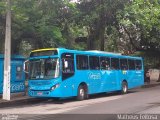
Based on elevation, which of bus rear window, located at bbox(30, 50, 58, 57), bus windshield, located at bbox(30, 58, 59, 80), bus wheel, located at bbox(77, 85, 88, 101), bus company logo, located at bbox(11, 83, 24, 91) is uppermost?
bus rear window, located at bbox(30, 50, 58, 57)

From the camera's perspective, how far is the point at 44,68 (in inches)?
736

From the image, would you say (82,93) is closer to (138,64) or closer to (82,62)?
(82,62)

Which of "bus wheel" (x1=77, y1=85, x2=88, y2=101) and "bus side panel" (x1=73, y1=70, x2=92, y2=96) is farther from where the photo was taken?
"bus wheel" (x1=77, y1=85, x2=88, y2=101)

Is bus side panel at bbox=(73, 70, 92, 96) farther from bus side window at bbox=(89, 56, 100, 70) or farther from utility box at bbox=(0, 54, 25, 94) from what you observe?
utility box at bbox=(0, 54, 25, 94)

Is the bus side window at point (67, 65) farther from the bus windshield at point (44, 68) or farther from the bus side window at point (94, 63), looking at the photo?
the bus side window at point (94, 63)

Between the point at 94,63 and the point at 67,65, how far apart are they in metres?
3.13

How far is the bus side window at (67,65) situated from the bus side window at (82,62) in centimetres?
63

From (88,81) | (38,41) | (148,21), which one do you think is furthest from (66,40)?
(148,21)

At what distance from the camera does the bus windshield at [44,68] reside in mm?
18391

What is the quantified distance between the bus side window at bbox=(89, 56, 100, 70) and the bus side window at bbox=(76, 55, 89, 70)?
466 mm

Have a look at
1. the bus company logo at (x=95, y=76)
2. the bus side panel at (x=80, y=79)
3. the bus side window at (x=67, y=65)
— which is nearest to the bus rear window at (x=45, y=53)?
the bus side window at (x=67, y=65)

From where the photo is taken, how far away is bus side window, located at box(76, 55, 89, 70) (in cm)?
1991

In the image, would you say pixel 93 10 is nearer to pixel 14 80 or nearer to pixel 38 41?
pixel 38 41

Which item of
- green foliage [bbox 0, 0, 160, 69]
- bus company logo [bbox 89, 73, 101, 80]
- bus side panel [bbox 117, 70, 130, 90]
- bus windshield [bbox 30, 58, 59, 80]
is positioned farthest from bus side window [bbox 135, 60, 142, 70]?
bus windshield [bbox 30, 58, 59, 80]
